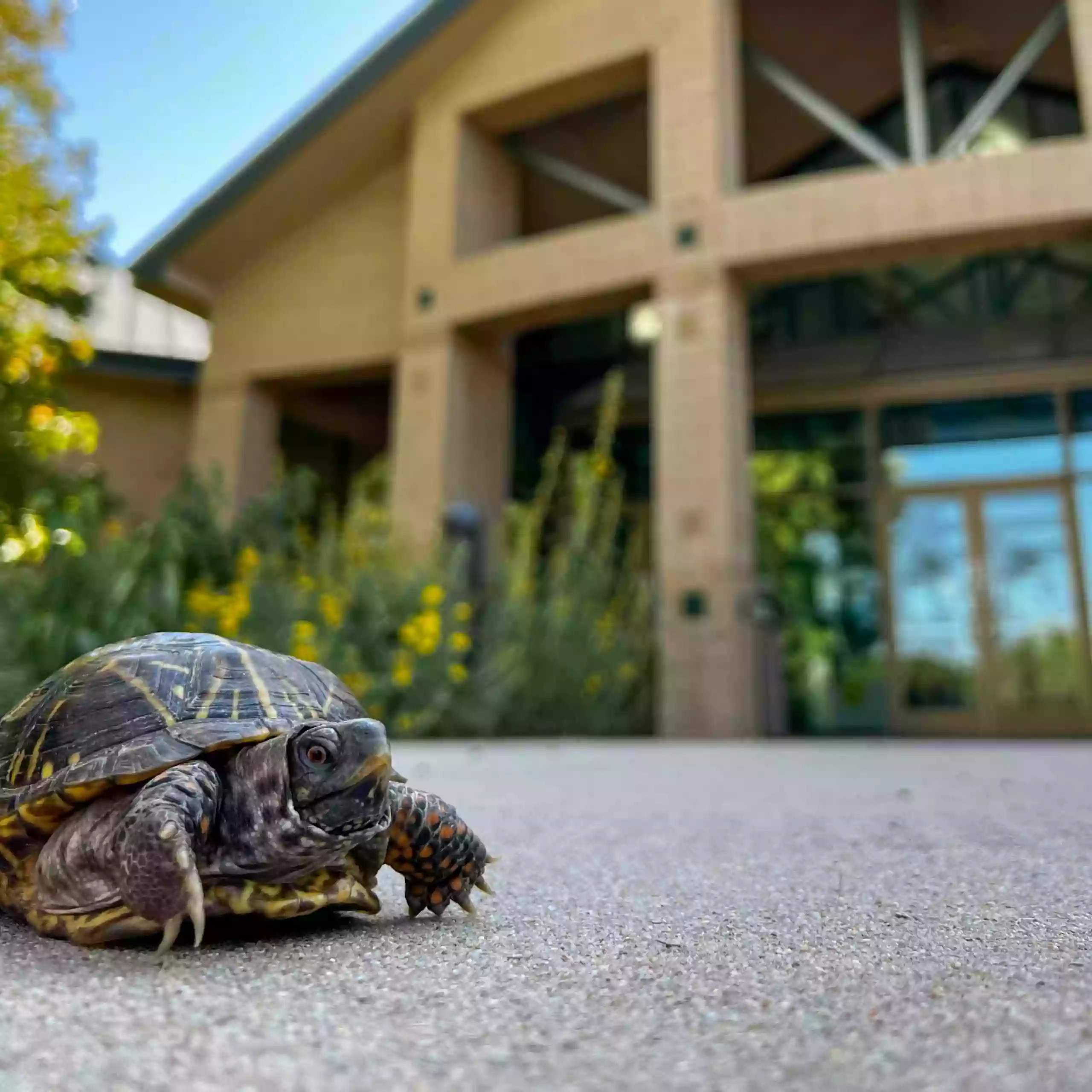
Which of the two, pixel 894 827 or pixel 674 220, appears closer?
pixel 894 827

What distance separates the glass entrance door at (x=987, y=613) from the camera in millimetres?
10172

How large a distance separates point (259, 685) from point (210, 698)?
2.9 inches

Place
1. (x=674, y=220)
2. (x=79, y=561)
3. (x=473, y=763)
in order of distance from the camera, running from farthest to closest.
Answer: (x=674, y=220) → (x=79, y=561) → (x=473, y=763)

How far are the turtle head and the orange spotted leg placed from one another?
0.20 meters

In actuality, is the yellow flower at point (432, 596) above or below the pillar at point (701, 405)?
below

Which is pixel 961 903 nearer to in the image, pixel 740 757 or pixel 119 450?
pixel 740 757

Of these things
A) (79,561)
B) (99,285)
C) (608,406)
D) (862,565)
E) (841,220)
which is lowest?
(79,561)

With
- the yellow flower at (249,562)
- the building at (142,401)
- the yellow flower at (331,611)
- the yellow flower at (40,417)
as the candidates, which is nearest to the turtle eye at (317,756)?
the yellow flower at (40,417)

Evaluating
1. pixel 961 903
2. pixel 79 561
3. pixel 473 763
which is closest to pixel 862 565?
pixel 473 763

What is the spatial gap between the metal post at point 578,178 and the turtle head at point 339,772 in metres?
9.54

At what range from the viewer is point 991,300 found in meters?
11.0

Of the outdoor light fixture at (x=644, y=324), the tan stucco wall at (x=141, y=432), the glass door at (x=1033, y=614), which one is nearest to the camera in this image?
the outdoor light fixture at (x=644, y=324)

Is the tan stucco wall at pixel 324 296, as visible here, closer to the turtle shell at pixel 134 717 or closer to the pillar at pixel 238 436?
the pillar at pixel 238 436

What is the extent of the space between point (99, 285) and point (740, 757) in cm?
641
